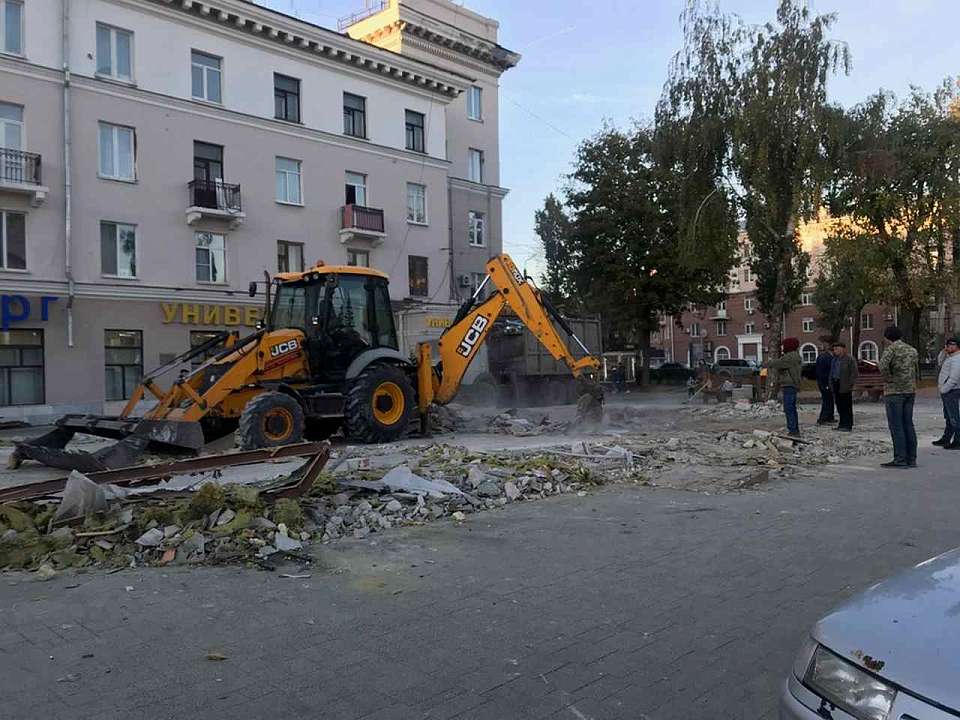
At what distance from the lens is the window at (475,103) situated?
3766cm

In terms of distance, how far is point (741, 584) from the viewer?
17.7 feet

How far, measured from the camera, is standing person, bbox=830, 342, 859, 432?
15352 millimetres

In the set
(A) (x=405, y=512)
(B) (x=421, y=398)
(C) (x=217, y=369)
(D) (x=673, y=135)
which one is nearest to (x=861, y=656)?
(A) (x=405, y=512)

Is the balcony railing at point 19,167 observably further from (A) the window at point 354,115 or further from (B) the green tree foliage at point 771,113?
(B) the green tree foliage at point 771,113

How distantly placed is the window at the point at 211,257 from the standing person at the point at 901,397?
22726 millimetres

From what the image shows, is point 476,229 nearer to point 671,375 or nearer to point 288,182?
point 288,182

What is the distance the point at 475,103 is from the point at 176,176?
1662cm

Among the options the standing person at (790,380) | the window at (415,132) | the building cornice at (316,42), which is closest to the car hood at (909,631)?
the standing person at (790,380)

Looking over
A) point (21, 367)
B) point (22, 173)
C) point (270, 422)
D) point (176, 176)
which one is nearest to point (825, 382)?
point (270, 422)

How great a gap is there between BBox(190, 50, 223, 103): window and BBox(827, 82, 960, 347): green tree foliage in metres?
21.3

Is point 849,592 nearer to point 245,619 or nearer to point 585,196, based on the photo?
point 245,619

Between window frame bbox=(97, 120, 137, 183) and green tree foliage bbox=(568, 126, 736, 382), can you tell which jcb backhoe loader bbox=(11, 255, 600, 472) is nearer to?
window frame bbox=(97, 120, 137, 183)

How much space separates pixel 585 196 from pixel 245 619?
38.8 meters

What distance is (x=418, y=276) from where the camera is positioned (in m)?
34.0
